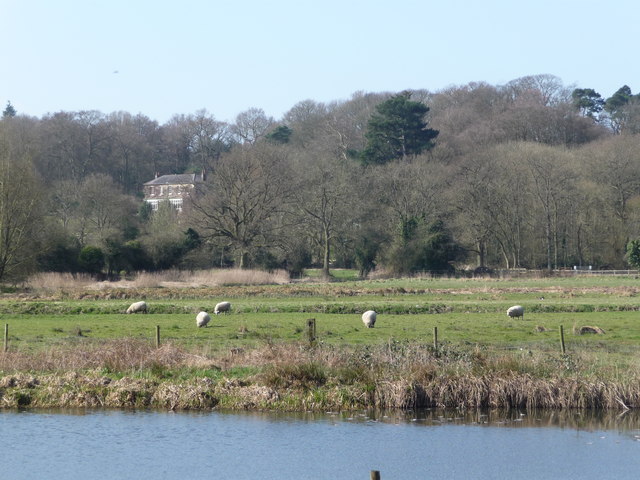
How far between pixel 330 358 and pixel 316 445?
16.2ft

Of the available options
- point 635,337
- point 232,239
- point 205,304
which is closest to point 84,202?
point 232,239

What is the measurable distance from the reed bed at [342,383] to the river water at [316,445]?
1.78 ft

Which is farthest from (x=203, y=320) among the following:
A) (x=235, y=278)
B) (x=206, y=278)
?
(x=206, y=278)

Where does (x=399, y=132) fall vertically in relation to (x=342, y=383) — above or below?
above

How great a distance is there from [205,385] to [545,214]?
63322 millimetres

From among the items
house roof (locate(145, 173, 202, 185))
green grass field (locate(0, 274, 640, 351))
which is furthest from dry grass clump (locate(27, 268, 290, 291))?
house roof (locate(145, 173, 202, 185))

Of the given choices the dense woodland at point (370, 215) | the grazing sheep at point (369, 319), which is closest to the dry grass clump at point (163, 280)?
the dense woodland at point (370, 215)

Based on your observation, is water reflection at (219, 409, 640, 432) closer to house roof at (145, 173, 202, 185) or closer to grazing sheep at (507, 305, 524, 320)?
grazing sheep at (507, 305, 524, 320)

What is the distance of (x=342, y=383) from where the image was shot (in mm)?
24516

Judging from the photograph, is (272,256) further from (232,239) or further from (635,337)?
(635,337)

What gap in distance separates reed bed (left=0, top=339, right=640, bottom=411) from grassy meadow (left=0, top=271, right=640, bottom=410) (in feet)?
0.11

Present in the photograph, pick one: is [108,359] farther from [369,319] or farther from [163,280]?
[163,280]

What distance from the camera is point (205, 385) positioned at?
24.5 m

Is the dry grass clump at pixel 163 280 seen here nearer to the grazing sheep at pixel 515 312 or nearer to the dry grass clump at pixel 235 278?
the dry grass clump at pixel 235 278
